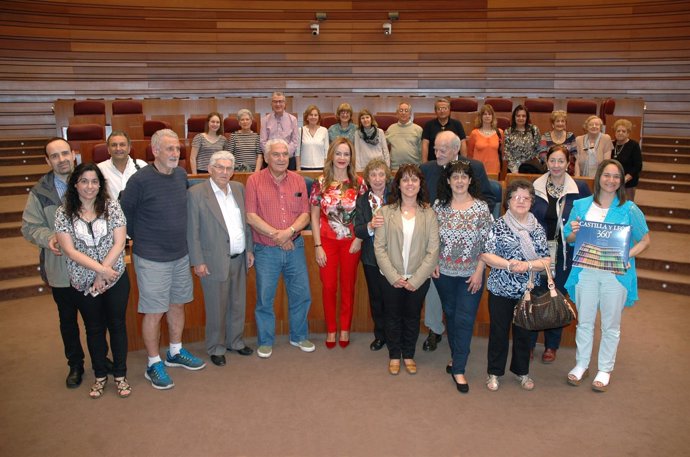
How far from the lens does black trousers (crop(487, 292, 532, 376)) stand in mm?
2975

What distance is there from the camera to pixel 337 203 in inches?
131

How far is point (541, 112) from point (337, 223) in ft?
16.9

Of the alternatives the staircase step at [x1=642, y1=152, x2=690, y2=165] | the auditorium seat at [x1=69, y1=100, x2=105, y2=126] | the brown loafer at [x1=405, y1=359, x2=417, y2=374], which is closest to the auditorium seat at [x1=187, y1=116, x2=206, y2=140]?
the auditorium seat at [x1=69, y1=100, x2=105, y2=126]

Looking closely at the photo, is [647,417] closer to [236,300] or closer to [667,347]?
[667,347]

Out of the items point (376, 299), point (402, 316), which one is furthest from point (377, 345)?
point (402, 316)

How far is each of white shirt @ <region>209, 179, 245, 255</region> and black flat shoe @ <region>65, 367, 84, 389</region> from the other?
1.06 meters

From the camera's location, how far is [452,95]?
364 inches

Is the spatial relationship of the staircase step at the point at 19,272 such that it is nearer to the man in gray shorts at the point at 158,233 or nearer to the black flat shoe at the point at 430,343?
the man in gray shorts at the point at 158,233

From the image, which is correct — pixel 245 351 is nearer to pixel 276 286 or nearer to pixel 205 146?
pixel 276 286

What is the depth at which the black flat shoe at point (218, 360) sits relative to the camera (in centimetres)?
333

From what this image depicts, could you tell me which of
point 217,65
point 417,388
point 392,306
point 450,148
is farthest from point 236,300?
point 217,65

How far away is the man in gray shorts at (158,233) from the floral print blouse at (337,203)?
791 mm

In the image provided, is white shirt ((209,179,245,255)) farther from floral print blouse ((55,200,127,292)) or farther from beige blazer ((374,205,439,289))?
beige blazer ((374,205,439,289))

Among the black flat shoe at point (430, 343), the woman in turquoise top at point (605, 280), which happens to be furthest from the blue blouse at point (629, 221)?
the black flat shoe at point (430, 343)
